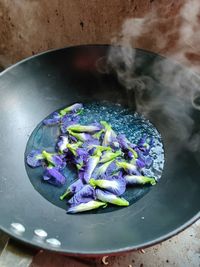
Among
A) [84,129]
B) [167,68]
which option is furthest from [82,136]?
[167,68]

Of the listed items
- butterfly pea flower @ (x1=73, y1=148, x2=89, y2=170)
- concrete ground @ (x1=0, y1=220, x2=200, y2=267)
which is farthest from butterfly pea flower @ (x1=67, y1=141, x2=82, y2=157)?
concrete ground @ (x1=0, y1=220, x2=200, y2=267)

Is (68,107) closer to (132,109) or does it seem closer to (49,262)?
(132,109)

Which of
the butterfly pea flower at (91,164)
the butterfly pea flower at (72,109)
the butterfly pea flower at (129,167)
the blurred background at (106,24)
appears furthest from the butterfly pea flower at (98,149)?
the blurred background at (106,24)

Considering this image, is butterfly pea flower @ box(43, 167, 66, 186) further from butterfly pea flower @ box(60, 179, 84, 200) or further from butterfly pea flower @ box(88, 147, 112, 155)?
butterfly pea flower @ box(88, 147, 112, 155)

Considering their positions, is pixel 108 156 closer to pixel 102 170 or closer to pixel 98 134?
pixel 102 170

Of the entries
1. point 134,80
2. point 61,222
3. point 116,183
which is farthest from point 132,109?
point 61,222

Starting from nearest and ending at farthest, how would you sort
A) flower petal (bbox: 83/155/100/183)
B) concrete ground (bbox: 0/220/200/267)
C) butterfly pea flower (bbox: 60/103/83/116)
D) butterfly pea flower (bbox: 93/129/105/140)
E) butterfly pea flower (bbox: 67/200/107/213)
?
1. butterfly pea flower (bbox: 67/200/107/213)
2. flower petal (bbox: 83/155/100/183)
3. concrete ground (bbox: 0/220/200/267)
4. butterfly pea flower (bbox: 93/129/105/140)
5. butterfly pea flower (bbox: 60/103/83/116)
